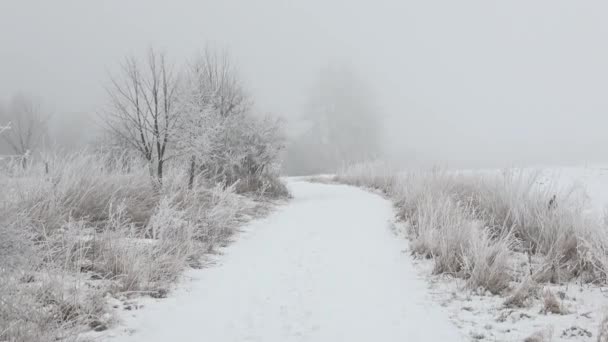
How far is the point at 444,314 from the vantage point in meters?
3.00

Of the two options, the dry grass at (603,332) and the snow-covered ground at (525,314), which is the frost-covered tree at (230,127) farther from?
the dry grass at (603,332)

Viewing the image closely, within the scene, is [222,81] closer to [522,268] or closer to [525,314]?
[522,268]

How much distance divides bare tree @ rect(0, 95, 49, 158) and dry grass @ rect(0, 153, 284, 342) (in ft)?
50.9

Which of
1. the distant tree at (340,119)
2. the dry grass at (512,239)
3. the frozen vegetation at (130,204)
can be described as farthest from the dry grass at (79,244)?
the distant tree at (340,119)

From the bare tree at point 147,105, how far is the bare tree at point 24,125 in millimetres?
13289

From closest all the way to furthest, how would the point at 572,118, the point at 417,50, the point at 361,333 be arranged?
the point at 361,333
the point at 572,118
the point at 417,50

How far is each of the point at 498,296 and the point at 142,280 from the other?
3.05 metres

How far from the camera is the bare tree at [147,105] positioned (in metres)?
7.53

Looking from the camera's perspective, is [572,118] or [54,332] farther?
[572,118]

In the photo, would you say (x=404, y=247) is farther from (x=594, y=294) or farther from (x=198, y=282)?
(x=198, y=282)

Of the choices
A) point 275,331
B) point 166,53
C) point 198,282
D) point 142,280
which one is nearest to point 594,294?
point 275,331

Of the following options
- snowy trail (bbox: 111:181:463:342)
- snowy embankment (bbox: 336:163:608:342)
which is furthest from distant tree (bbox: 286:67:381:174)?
snowy trail (bbox: 111:181:463:342)

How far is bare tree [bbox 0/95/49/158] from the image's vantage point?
19.6 m

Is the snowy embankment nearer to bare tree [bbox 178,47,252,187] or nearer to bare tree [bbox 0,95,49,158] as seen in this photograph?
bare tree [bbox 178,47,252,187]
